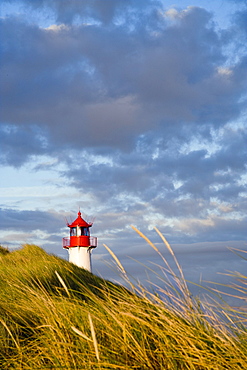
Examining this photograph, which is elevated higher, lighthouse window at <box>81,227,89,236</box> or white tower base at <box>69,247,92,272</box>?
lighthouse window at <box>81,227,89,236</box>

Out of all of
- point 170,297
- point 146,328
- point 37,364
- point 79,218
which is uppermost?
point 79,218

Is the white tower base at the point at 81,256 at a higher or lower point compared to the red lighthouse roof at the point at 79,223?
lower

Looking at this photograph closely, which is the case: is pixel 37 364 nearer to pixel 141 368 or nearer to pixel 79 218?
pixel 141 368

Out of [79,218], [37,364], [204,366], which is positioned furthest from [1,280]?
[79,218]

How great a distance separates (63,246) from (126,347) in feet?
59.0

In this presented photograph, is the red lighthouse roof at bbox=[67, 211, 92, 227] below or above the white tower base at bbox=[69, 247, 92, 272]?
above

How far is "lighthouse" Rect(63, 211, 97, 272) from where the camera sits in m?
19.8

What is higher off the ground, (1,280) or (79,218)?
(79,218)

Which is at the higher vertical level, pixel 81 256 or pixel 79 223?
pixel 79 223

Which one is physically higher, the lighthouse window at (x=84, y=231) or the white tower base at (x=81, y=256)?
the lighthouse window at (x=84, y=231)

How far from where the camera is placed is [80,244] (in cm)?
1978

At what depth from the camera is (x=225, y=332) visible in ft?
10.0

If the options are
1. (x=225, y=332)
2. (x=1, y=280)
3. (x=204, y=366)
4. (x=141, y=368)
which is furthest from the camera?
(x=1, y=280)

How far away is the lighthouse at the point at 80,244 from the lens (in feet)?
65.0
